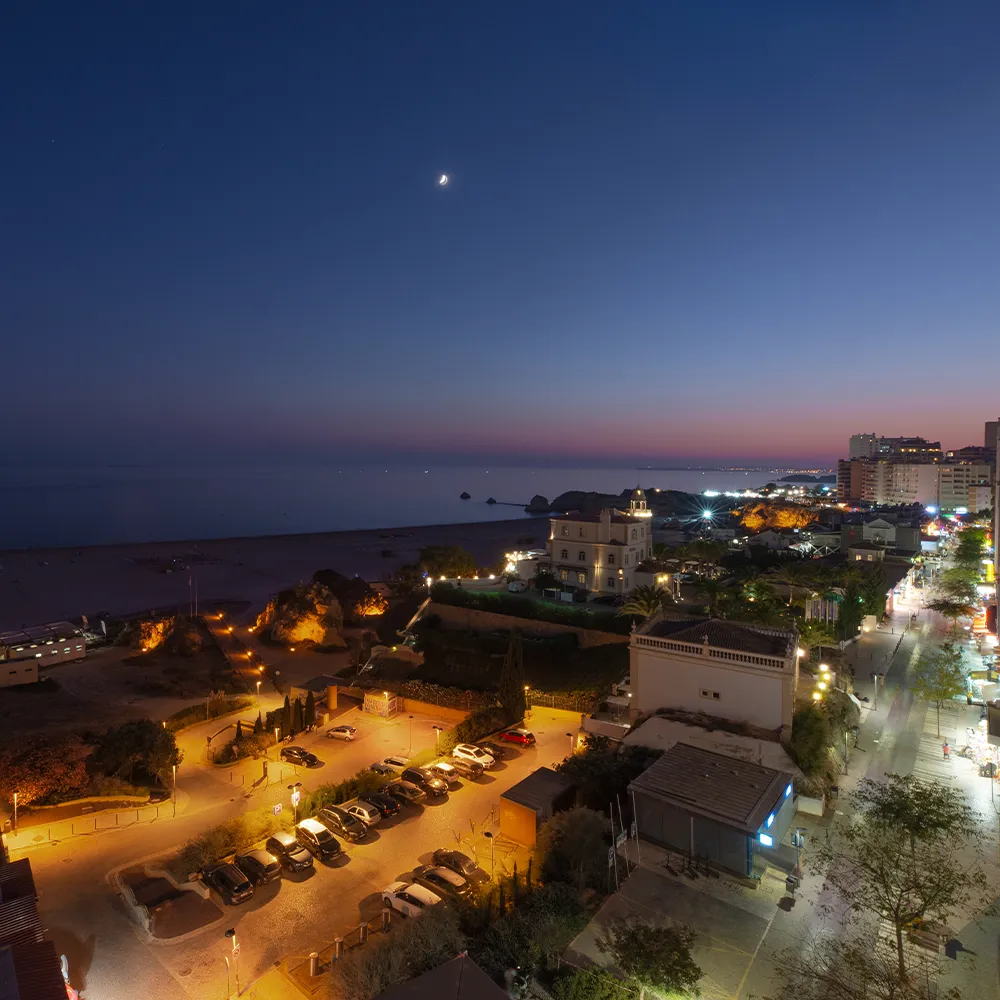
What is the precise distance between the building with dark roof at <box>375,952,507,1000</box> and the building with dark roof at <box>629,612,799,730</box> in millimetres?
11691

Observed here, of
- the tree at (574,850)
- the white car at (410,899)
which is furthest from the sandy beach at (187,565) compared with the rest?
the tree at (574,850)

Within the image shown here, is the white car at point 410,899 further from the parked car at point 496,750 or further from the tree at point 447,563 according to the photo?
the tree at point 447,563

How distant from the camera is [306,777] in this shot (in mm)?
20078

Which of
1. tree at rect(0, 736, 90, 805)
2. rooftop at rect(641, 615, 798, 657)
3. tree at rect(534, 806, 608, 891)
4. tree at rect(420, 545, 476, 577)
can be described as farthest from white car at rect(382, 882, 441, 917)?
tree at rect(420, 545, 476, 577)

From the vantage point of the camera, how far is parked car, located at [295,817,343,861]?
14859mm

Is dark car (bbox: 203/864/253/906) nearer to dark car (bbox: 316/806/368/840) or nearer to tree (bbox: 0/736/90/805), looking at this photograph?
dark car (bbox: 316/806/368/840)

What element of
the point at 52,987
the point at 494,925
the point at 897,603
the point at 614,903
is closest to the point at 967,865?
the point at 614,903

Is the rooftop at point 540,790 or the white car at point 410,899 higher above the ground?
the rooftop at point 540,790

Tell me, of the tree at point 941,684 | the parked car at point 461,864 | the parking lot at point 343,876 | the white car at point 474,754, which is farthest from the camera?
the tree at point 941,684

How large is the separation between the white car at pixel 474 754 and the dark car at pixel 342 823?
171 inches

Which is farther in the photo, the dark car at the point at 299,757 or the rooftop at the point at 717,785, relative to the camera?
the dark car at the point at 299,757

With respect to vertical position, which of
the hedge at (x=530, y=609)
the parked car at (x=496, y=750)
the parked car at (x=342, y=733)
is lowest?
the parked car at (x=342, y=733)

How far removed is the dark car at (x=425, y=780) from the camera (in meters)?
17.7

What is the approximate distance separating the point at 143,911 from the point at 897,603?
39.5 metres
